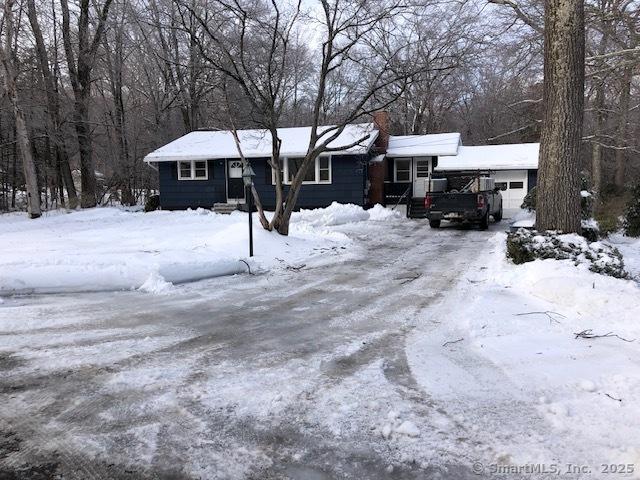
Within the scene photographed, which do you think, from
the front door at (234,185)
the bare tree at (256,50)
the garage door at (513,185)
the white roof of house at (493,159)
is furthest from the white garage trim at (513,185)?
the bare tree at (256,50)

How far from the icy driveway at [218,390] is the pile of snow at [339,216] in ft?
35.7

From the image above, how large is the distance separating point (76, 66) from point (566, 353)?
2905 centimetres

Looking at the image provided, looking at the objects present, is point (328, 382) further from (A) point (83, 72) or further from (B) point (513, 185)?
(A) point (83, 72)

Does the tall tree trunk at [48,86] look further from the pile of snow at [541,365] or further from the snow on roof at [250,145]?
the pile of snow at [541,365]

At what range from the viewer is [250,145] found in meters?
24.1

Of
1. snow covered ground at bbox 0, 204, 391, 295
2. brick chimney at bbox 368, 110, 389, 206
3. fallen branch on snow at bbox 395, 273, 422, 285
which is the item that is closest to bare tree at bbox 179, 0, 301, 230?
snow covered ground at bbox 0, 204, 391, 295

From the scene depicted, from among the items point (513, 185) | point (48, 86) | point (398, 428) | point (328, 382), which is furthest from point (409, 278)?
point (48, 86)

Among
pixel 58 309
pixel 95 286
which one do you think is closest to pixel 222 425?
pixel 58 309

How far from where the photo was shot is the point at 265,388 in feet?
13.2

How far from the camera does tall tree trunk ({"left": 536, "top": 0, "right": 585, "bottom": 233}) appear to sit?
849 centimetres

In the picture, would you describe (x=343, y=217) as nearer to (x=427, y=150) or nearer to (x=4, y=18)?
(x=427, y=150)

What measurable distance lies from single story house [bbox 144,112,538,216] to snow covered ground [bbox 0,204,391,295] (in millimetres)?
4111

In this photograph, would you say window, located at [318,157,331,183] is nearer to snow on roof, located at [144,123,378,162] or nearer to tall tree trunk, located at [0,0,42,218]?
snow on roof, located at [144,123,378,162]

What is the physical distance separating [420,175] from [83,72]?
61.9ft
